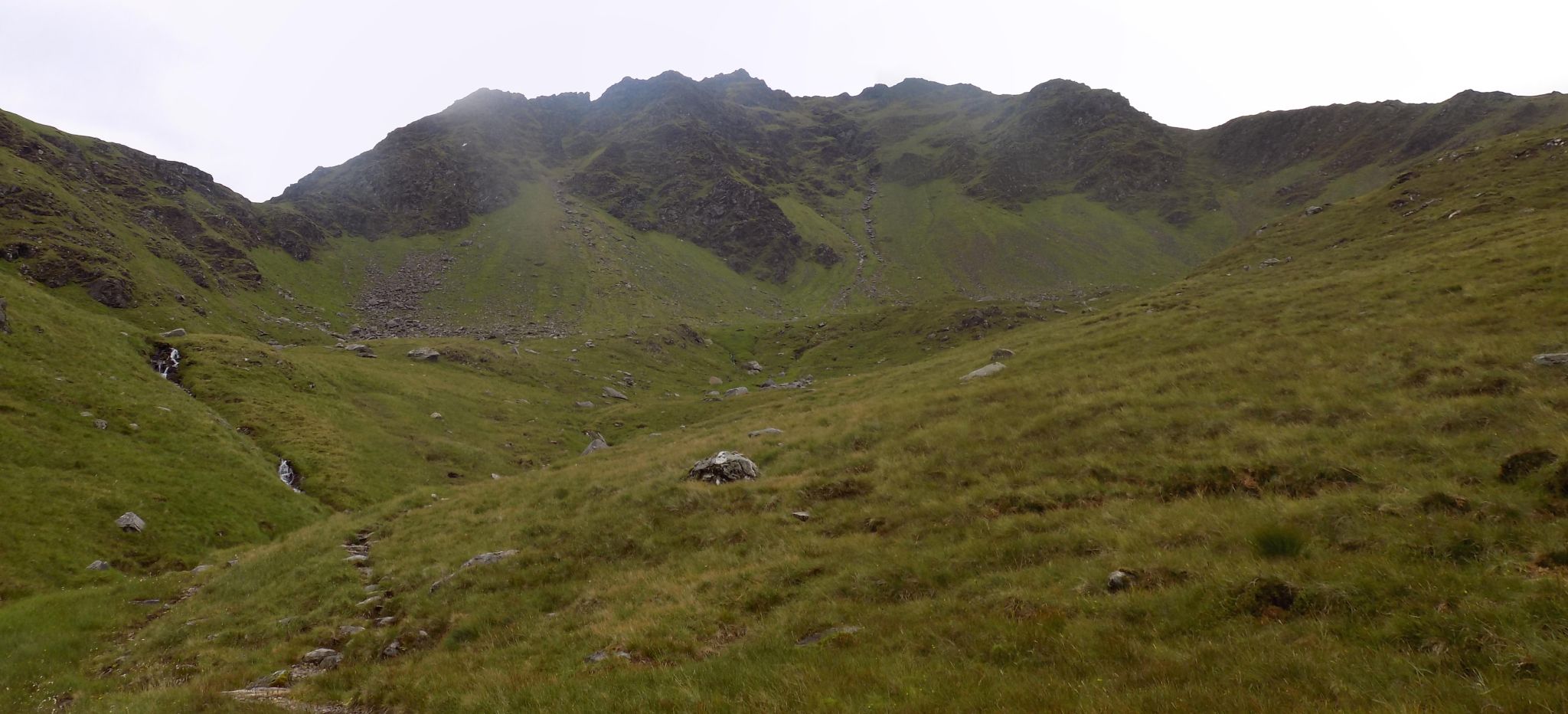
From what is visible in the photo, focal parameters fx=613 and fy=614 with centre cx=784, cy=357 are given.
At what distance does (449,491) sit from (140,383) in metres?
27.6

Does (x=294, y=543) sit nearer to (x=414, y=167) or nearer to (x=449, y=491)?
(x=449, y=491)

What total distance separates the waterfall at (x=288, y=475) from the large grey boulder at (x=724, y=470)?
31208mm

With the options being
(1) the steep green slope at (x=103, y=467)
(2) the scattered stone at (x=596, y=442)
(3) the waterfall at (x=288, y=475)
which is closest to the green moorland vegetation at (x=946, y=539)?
(1) the steep green slope at (x=103, y=467)

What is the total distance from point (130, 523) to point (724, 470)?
28837 millimetres

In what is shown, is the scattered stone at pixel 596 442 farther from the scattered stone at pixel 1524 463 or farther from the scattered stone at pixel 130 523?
the scattered stone at pixel 1524 463

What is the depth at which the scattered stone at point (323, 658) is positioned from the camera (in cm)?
1515

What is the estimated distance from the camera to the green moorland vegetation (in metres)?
8.52

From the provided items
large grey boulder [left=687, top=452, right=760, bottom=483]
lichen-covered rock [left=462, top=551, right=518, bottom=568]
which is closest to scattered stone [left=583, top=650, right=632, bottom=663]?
lichen-covered rock [left=462, top=551, right=518, bottom=568]

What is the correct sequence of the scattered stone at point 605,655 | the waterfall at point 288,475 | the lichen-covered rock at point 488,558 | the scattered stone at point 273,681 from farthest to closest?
the waterfall at point 288,475
the lichen-covered rock at point 488,558
the scattered stone at point 273,681
the scattered stone at point 605,655

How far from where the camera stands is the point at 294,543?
2541 centimetres

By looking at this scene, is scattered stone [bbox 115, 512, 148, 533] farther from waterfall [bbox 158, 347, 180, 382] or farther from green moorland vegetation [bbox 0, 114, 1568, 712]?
waterfall [bbox 158, 347, 180, 382]

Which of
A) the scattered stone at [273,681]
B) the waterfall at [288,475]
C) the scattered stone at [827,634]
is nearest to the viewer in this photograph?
the scattered stone at [827,634]

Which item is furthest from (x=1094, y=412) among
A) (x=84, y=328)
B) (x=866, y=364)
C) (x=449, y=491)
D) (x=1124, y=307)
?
(x=866, y=364)

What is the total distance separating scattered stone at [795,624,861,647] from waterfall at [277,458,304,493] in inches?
1631
